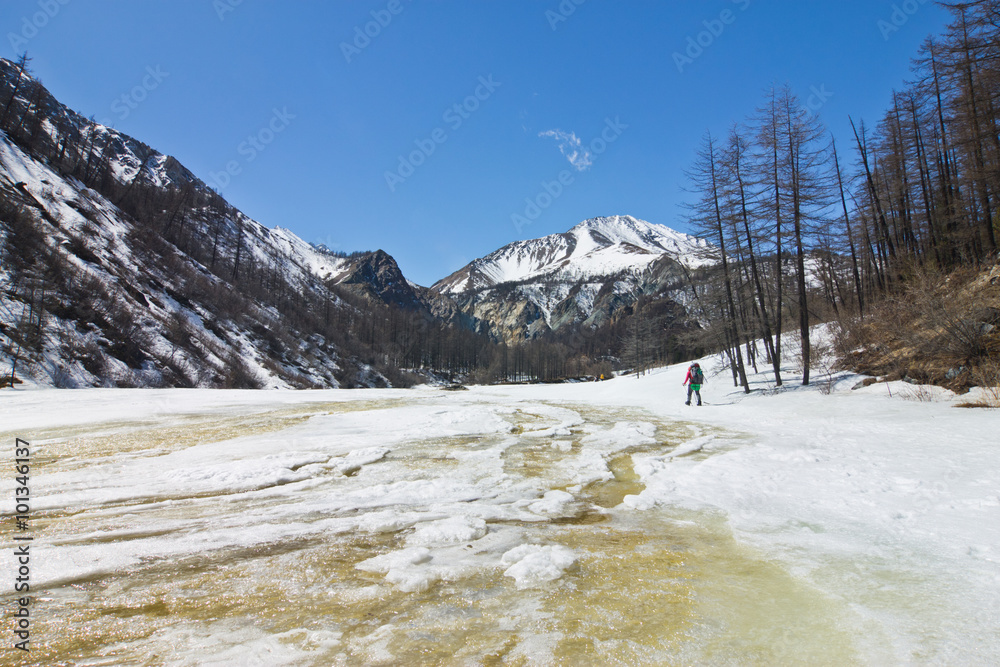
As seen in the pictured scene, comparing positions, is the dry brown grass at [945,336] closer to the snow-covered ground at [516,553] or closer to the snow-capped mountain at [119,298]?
the snow-covered ground at [516,553]

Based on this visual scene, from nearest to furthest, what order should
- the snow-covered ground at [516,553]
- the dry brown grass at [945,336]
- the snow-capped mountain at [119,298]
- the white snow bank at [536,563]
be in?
the snow-covered ground at [516,553] → the white snow bank at [536,563] → the dry brown grass at [945,336] → the snow-capped mountain at [119,298]

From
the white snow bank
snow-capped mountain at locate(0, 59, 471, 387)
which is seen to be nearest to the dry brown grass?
the white snow bank

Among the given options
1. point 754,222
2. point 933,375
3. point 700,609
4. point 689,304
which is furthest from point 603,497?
point 689,304

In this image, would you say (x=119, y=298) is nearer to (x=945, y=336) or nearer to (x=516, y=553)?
(x=516, y=553)

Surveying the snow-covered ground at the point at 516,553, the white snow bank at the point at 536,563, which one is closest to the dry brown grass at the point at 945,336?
the snow-covered ground at the point at 516,553

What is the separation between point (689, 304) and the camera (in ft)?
81.4

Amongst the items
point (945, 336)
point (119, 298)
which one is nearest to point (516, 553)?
point (945, 336)

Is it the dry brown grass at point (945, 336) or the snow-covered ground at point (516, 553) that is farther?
the dry brown grass at point (945, 336)

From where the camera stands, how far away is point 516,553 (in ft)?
11.1

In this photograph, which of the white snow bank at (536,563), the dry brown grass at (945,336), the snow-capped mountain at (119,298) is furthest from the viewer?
the snow-capped mountain at (119,298)

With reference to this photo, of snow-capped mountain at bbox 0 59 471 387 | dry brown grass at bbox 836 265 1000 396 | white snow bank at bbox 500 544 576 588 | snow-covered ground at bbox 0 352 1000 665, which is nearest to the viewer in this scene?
snow-covered ground at bbox 0 352 1000 665

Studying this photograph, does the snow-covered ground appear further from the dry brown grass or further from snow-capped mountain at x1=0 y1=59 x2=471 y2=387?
snow-capped mountain at x1=0 y1=59 x2=471 y2=387

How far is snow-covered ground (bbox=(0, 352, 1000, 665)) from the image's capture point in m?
2.17

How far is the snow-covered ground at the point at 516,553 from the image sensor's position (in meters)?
2.17
